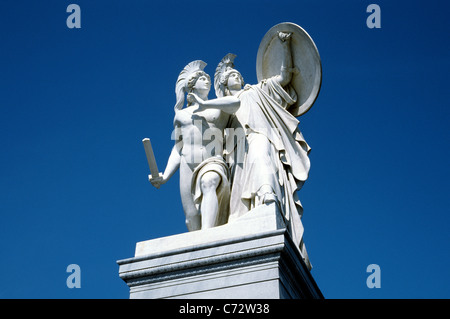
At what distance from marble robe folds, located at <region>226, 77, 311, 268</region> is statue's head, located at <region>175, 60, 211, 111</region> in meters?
0.60

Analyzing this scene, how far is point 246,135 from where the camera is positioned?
11.2m

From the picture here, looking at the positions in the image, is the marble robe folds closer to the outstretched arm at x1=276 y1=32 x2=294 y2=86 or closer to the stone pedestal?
the outstretched arm at x1=276 y1=32 x2=294 y2=86

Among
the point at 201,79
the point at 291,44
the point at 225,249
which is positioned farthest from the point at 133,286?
the point at 291,44

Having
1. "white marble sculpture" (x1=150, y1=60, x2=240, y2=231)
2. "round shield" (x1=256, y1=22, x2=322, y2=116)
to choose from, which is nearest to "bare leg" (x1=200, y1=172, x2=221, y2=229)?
"white marble sculpture" (x1=150, y1=60, x2=240, y2=231)

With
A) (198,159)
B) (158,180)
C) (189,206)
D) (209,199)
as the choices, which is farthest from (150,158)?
(209,199)

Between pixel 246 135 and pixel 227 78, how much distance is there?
1.25 meters

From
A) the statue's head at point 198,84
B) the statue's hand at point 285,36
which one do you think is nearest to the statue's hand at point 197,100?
the statue's head at point 198,84

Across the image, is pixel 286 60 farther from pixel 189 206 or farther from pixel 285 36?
pixel 189 206

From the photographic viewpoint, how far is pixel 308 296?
991 centimetres

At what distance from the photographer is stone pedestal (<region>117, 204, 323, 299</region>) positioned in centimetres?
→ 902

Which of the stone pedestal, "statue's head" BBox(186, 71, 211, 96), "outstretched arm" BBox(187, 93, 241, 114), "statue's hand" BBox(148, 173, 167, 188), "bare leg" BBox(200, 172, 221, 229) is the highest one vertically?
"statue's head" BBox(186, 71, 211, 96)

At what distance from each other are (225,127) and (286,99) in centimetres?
127
